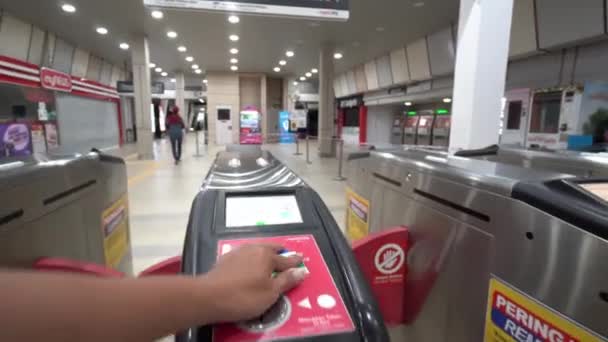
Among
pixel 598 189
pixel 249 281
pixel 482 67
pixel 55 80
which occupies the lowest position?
pixel 249 281

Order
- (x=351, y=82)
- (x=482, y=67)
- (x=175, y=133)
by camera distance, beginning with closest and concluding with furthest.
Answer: (x=482, y=67), (x=175, y=133), (x=351, y=82)

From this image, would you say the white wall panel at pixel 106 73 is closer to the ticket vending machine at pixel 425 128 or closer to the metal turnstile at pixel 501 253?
the ticket vending machine at pixel 425 128

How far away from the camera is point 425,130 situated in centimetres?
1155

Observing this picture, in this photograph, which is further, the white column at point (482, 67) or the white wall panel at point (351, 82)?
the white wall panel at point (351, 82)

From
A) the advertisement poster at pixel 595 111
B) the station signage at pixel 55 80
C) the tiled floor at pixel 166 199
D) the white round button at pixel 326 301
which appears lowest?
the tiled floor at pixel 166 199

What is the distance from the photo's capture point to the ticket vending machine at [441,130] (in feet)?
34.0

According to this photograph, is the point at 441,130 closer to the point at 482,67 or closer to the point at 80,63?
the point at 482,67

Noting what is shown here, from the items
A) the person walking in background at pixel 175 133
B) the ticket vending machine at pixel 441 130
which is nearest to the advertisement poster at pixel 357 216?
the person walking in background at pixel 175 133

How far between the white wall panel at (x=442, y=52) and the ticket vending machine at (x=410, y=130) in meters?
3.16

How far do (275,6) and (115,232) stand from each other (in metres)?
3.22

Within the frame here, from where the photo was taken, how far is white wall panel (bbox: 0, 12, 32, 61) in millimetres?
7996

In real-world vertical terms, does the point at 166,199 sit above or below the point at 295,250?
below

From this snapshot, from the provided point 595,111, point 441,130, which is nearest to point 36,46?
point 441,130

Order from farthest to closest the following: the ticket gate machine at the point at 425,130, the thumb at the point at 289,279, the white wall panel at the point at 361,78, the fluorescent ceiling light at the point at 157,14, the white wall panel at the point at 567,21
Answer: the white wall panel at the point at 361,78, the ticket gate machine at the point at 425,130, the fluorescent ceiling light at the point at 157,14, the white wall panel at the point at 567,21, the thumb at the point at 289,279
